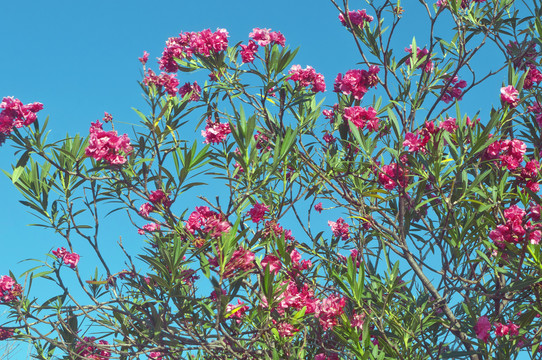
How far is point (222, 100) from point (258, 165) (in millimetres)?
740

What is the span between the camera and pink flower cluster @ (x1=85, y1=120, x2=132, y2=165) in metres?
2.25

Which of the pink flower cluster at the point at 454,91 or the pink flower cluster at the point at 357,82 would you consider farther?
the pink flower cluster at the point at 454,91

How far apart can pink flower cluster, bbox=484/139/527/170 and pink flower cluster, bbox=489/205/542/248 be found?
0.88 ft

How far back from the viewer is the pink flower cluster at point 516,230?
2111 mm

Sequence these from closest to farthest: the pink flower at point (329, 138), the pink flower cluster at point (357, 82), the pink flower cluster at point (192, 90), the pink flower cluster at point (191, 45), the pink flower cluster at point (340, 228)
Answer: the pink flower cluster at point (191, 45)
the pink flower cluster at point (357, 82)
the pink flower cluster at point (192, 90)
the pink flower at point (329, 138)
the pink flower cluster at point (340, 228)

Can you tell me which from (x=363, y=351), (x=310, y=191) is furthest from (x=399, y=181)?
(x=363, y=351)

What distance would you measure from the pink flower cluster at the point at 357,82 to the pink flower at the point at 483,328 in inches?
50.5

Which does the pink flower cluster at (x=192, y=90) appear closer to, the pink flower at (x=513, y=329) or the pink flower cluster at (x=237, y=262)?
the pink flower cluster at (x=237, y=262)

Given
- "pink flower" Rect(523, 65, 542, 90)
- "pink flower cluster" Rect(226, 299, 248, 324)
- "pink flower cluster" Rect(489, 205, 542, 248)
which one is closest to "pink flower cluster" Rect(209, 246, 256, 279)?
"pink flower cluster" Rect(226, 299, 248, 324)

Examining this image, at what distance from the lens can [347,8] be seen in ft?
10.3

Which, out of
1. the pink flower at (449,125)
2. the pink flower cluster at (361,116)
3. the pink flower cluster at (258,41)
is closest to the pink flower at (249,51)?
the pink flower cluster at (258,41)

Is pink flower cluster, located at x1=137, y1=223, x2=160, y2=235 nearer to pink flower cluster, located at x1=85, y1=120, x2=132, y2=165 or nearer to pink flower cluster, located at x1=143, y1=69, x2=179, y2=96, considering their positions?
pink flower cluster, located at x1=85, y1=120, x2=132, y2=165

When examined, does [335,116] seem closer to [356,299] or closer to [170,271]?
[356,299]

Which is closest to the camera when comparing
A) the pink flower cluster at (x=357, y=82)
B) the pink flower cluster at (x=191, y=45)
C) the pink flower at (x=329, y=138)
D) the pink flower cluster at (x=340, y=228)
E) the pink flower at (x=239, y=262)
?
the pink flower at (x=239, y=262)
